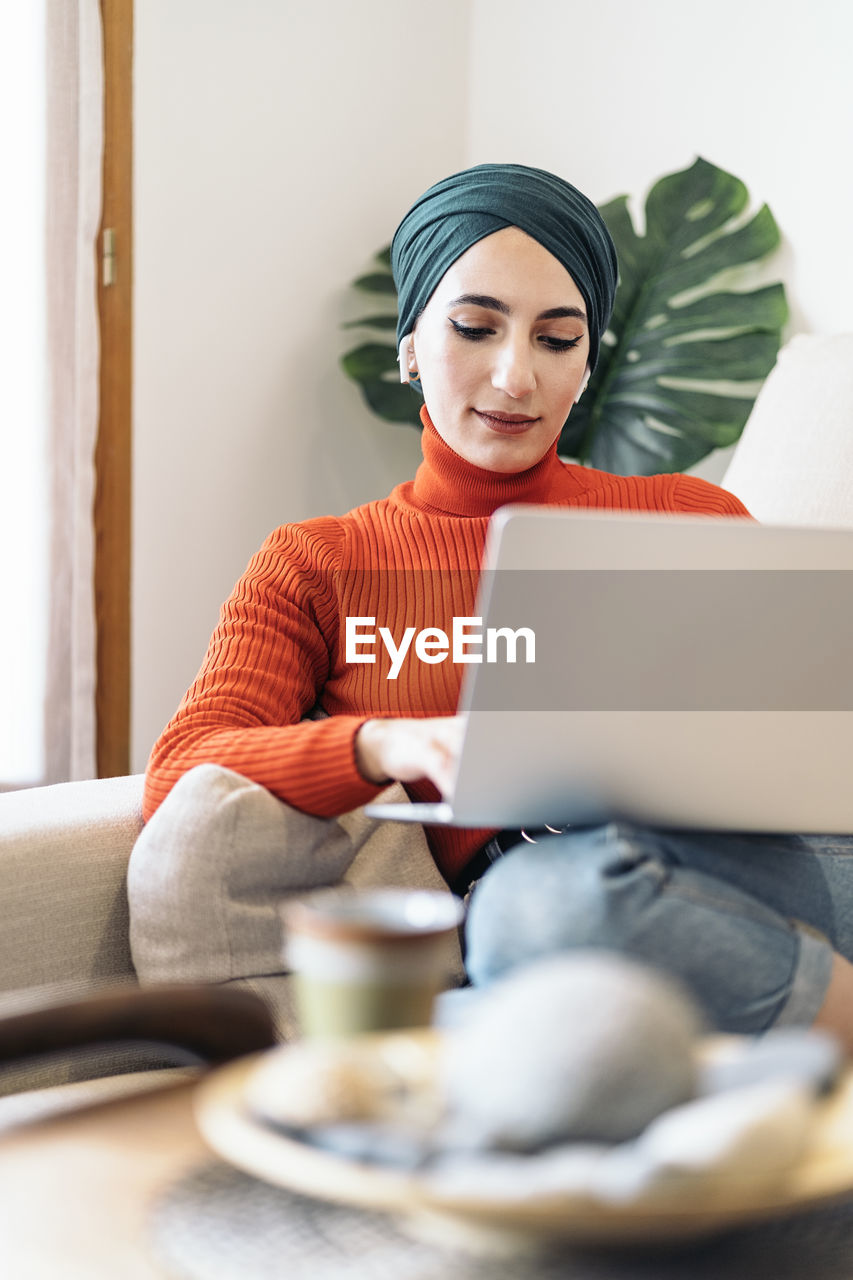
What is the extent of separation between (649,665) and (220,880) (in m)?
0.44

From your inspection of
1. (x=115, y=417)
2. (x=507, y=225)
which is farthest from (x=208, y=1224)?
(x=115, y=417)

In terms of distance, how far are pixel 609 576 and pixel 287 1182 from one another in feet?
1.33

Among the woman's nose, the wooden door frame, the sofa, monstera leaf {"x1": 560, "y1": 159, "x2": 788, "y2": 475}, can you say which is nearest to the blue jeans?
the sofa

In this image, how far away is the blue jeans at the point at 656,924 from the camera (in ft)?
2.64

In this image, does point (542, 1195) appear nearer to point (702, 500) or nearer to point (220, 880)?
point (220, 880)

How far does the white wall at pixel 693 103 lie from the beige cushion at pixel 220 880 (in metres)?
1.46

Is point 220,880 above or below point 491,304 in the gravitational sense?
below

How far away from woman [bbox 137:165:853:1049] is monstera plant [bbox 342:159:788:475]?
0.73 metres

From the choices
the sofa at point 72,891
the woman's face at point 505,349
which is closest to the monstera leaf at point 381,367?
the woman's face at point 505,349

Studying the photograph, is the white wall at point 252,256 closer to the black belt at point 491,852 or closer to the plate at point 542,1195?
the black belt at point 491,852

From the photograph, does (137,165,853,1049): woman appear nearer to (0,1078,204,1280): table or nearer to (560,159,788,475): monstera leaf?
(0,1078,204,1280): table

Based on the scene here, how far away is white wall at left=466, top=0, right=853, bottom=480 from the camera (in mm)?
2092

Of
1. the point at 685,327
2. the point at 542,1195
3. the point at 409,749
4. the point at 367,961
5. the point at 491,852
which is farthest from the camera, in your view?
the point at 685,327

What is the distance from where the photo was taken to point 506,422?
1388 millimetres
